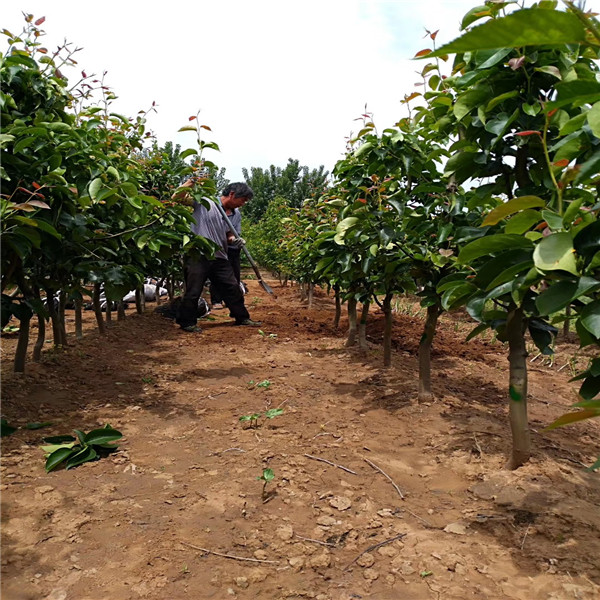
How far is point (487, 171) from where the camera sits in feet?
7.04

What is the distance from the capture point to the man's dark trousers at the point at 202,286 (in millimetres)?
6375

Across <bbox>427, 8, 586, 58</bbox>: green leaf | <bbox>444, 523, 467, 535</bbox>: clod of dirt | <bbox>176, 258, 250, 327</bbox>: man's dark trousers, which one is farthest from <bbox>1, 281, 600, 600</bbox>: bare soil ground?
<bbox>176, 258, 250, 327</bbox>: man's dark trousers

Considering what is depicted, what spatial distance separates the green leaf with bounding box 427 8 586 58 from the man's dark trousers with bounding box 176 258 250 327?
19.4 ft

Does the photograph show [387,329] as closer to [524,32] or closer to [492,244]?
[492,244]

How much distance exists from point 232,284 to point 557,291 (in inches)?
Answer: 233

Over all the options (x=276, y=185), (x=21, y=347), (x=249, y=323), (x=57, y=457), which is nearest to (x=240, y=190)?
(x=249, y=323)

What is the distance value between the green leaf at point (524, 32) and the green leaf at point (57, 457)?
2563 millimetres

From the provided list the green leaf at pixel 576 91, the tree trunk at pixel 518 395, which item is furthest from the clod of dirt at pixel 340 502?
the green leaf at pixel 576 91

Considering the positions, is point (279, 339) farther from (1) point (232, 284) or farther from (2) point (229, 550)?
(2) point (229, 550)

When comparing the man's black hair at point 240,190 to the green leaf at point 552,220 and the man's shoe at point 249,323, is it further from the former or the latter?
the green leaf at point 552,220

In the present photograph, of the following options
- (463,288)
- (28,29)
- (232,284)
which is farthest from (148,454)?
(232,284)

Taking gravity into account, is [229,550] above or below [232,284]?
below

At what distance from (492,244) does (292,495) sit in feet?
5.24

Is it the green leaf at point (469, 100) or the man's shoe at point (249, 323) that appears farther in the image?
the man's shoe at point (249, 323)
